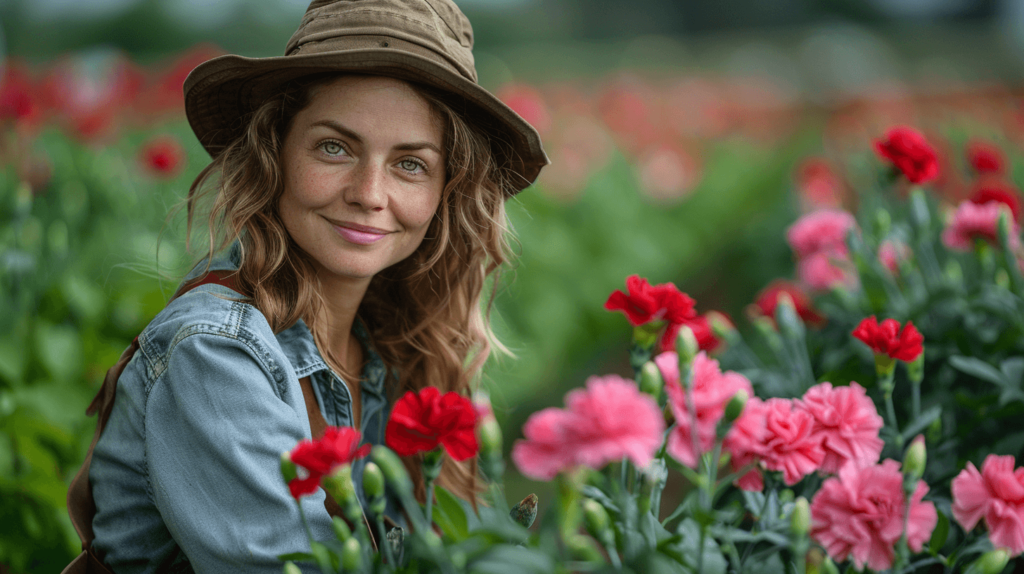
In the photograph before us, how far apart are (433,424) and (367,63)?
656 mm

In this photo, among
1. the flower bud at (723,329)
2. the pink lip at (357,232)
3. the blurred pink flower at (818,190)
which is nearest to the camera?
the pink lip at (357,232)

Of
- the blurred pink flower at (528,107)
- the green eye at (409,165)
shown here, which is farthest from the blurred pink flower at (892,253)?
the blurred pink flower at (528,107)

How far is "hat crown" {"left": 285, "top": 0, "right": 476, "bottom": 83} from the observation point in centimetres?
128

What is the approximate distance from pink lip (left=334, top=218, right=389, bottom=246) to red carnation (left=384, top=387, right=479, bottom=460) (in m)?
0.51

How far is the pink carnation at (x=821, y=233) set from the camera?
2.25 metres

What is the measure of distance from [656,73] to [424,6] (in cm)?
989

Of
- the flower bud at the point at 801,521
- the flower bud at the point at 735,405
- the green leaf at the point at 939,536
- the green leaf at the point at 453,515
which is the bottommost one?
the green leaf at the point at 939,536

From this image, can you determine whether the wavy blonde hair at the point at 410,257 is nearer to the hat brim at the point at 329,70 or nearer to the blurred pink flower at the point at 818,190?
the hat brim at the point at 329,70

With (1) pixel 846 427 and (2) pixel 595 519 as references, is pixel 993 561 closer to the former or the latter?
(1) pixel 846 427

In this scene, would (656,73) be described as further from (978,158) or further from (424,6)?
(424,6)

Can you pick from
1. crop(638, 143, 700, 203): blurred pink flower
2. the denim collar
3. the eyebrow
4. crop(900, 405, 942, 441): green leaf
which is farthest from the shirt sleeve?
crop(638, 143, 700, 203): blurred pink flower

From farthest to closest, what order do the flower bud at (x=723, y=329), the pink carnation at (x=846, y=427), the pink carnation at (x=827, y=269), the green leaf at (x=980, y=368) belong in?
1. the pink carnation at (x=827, y=269)
2. the flower bud at (x=723, y=329)
3. the green leaf at (x=980, y=368)
4. the pink carnation at (x=846, y=427)

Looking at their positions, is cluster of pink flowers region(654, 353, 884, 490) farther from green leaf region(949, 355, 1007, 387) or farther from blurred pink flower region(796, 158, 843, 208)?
blurred pink flower region(796, 158, 843, 208)

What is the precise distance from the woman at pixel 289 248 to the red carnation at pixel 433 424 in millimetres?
288
